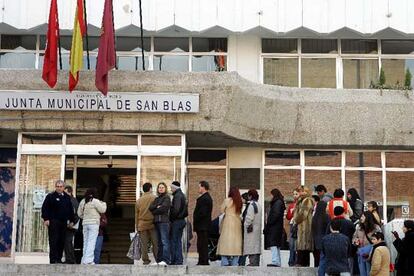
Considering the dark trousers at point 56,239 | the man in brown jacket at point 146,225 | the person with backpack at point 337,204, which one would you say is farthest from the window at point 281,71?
the dark trousers at point 56,239

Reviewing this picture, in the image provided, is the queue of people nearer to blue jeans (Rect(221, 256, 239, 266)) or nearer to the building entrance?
blue jeans (Rect(221, 256, 239, 266))

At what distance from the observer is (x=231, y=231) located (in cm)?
1457

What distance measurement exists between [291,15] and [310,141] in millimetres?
3248

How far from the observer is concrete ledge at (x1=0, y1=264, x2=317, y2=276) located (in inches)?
542

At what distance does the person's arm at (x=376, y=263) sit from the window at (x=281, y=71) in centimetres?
869

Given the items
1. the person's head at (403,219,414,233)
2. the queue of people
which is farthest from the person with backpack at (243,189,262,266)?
the person's head at (403,219,414,233)

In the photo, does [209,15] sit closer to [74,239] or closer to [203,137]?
[203,137]

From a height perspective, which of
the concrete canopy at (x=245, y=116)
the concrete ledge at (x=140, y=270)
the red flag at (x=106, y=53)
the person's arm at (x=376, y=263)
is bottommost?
the concrete ledge at (x=140, y=270)

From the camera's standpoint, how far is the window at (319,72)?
1994cm

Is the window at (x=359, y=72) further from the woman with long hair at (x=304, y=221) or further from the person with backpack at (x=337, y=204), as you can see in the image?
the person with backpack at (x=337, y=204)

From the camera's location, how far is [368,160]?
19828 millimetres

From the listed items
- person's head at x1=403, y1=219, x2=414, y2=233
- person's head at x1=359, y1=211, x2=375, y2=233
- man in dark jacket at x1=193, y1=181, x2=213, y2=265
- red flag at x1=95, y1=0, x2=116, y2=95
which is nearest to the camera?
person's head at x1=403, y1=219, x2=414, y2=233

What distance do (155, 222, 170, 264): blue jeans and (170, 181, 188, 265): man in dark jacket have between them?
178mm

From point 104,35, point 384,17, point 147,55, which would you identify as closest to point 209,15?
point 147,55
